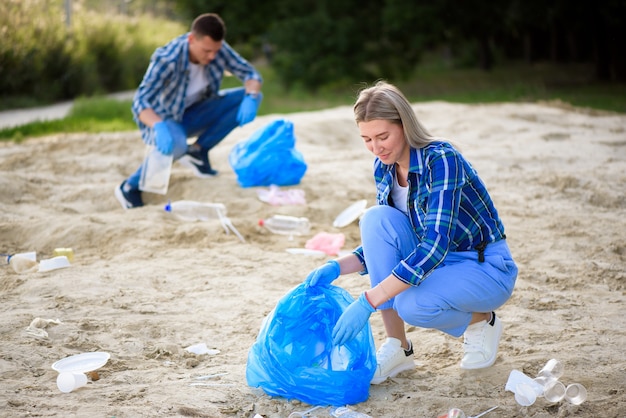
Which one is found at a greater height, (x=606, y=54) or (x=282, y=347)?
(x=282, y=347)

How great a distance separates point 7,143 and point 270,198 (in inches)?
125

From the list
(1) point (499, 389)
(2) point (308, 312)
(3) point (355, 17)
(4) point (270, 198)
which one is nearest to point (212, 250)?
(4) point (270, 198)

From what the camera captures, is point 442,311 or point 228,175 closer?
point 442,311

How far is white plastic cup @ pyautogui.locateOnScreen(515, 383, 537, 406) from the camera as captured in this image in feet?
7.76

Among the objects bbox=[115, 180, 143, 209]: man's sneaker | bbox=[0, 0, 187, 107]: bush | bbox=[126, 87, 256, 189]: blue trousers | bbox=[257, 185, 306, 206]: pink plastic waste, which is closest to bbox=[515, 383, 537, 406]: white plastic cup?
bbox=[257, 185, 306, 206]: pink plastic waste

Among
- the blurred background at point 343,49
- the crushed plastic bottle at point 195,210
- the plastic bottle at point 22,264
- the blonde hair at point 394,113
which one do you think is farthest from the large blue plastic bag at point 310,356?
the blurred background at point 343,49

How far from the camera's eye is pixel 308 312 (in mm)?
2535

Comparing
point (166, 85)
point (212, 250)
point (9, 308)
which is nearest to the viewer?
point (9, 308)

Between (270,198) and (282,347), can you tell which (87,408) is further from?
(270,198)

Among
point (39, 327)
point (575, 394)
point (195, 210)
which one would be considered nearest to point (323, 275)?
point (575, 394)

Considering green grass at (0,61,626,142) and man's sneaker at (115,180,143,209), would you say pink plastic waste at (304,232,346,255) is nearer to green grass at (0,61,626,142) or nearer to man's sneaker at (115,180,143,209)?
man's sneaker at (115,180,143,209)

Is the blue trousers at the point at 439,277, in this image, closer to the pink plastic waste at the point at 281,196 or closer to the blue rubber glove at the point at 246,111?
the pink plastic waste at the point at 281,196

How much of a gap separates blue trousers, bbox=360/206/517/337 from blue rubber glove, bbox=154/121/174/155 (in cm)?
251

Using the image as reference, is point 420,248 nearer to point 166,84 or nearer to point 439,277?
point 439,277
